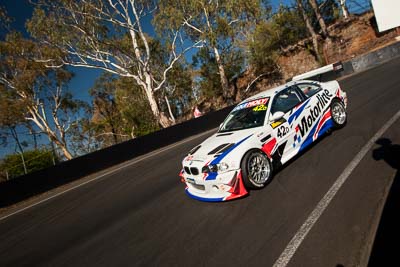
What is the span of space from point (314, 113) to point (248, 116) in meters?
1.50

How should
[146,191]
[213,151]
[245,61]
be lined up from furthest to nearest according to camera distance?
[245,61] < [146,191] < [213,151]

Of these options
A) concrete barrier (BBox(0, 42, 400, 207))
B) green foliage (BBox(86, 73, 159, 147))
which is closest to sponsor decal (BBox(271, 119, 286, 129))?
concrete barrier (BBox(0, 42, 400, 207))

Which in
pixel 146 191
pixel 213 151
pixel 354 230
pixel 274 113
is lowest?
pixel 354 230

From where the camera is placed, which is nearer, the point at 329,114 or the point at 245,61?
the point at 329,114

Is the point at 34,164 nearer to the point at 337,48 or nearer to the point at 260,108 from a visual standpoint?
the point at 260,108

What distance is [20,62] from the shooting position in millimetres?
28234

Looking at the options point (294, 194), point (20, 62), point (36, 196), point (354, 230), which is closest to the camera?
point (354, 230)

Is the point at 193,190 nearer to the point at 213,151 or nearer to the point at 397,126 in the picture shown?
the point at 213,151

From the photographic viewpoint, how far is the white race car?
4.55 metres

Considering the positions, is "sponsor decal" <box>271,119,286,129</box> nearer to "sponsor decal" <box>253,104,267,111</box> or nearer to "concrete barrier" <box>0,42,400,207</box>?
"sponsor decal" <box>253,104,267,111</box>

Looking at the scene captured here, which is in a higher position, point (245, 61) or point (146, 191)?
point (245, 61)

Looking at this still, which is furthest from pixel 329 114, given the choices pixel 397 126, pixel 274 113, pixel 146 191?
pixel 146 191

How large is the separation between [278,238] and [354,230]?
851 millimetres

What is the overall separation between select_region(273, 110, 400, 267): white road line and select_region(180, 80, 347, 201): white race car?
1000mm
